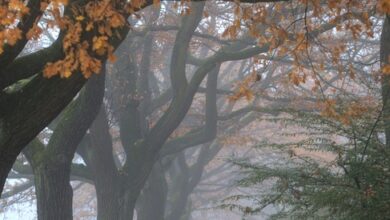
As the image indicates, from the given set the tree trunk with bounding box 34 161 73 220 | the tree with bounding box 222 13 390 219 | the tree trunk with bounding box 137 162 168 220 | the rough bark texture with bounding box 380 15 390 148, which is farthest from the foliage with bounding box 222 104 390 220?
the tree trunk with bounding box 137 162 168 220

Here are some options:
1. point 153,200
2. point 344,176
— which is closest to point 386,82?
point 344,176

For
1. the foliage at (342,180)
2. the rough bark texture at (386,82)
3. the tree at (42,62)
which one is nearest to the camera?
the tree at (42,62)

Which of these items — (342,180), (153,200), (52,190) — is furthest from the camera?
(153,200)

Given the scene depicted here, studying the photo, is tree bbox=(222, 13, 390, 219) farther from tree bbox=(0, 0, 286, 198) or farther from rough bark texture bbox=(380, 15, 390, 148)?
tree bbox=(0, 0, 286, 198)

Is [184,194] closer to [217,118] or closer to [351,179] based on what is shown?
[217,118]

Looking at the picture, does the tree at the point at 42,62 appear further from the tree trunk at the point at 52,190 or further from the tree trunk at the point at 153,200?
the tree trunk at the point at 153,200

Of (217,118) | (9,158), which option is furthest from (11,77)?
(217,118)

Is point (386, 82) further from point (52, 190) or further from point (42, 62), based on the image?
point (52, 190)

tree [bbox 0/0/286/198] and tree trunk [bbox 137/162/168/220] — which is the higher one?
tree [bbox 0/0/286/198]

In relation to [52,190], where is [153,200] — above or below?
below

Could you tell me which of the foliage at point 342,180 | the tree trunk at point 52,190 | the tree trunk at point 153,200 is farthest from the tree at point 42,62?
the tree trunk at point 153,200

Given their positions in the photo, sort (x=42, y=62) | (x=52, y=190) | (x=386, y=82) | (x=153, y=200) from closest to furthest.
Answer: (x=42, y=62) → (x=386, y=82) → (x=52, y=190) → (x=153, y=200)

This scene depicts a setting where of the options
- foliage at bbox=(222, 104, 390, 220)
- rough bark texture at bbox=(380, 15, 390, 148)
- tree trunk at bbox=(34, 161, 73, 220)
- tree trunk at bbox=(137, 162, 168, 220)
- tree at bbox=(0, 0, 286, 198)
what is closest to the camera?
tree at bbox=(0, 0, 286, 198)

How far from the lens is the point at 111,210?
1353cm
